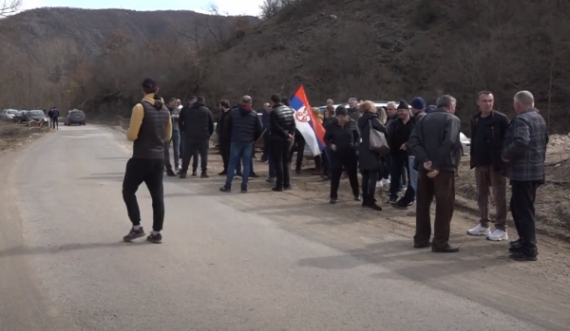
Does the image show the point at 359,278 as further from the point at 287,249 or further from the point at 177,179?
the point at 177,179

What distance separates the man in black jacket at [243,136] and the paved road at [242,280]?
2613 mm

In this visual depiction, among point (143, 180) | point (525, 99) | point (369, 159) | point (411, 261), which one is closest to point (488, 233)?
point (411, 261)

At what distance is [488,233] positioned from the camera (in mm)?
9875

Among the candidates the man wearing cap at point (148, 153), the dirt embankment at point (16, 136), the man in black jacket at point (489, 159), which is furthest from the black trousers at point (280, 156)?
the dirt embankment at point (16, 136)

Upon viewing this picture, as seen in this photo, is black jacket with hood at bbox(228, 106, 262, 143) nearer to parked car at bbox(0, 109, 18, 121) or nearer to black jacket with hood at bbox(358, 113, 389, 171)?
black jacket with hood at bbox(358, 113, 389, 171)

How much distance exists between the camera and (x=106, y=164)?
20.7m

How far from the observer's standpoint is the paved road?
20.6ft

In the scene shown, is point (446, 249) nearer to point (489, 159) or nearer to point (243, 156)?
point (489, 159)

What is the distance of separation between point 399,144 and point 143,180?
5118mm

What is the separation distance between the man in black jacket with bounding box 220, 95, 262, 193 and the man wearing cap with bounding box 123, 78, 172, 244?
512 centimetres

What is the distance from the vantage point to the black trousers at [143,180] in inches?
356

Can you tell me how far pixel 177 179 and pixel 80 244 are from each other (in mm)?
7570

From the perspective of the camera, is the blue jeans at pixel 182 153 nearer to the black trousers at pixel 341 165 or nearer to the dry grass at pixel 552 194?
the black trousers at pixel 341 165

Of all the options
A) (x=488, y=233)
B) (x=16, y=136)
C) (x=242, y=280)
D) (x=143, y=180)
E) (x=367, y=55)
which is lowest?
(x=16, y=136)
